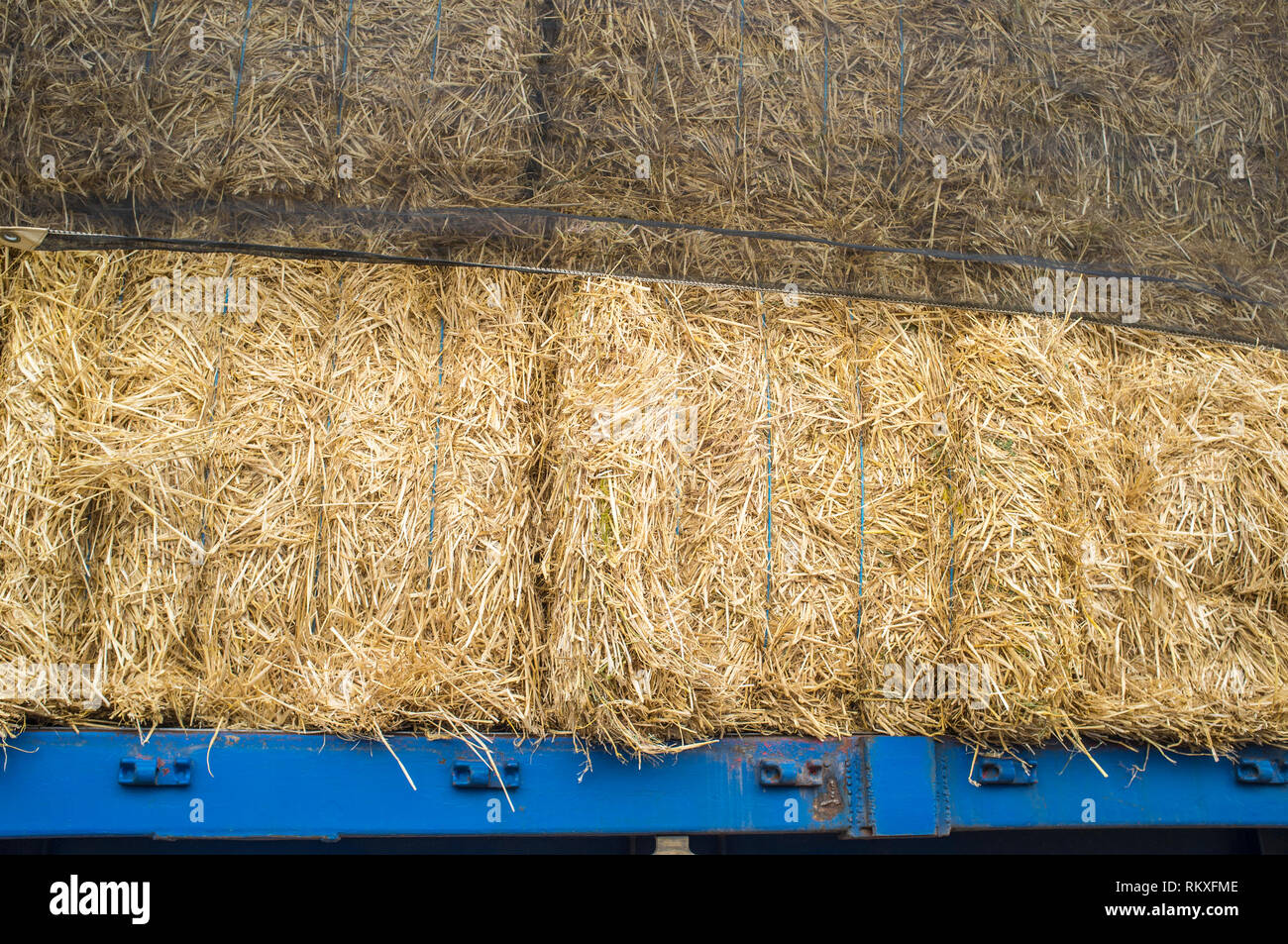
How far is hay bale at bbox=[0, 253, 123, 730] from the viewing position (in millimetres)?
2492

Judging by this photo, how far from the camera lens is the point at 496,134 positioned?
9.33 feet

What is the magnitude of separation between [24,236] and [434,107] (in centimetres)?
124

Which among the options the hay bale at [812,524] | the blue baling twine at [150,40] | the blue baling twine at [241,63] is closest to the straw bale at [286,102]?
the blue baling twine at [241,63]

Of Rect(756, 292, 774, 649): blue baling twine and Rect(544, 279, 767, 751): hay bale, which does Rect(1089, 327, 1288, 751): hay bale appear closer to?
Rect(756, 292, 774, 649): blue baling twine

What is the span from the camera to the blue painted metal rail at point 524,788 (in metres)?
2.42

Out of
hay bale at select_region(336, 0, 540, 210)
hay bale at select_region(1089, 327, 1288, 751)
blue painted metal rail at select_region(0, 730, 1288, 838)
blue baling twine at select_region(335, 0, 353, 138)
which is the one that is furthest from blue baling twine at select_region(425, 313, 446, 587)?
hay bale at select_region(1089, 327, 1288, 751)

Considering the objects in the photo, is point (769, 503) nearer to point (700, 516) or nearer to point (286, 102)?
point (700, 516)

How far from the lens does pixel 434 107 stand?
2.83 meters

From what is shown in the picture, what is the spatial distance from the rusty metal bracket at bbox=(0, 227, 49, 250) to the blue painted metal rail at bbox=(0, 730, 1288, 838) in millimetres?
1380

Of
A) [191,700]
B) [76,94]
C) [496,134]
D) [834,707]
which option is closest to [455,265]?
[496,134]

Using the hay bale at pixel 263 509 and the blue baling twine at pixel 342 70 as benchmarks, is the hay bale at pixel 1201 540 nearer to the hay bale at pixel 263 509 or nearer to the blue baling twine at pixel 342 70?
the hay bale at pixel 263 509

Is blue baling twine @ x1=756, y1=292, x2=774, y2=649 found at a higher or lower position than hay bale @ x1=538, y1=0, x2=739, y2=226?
lower

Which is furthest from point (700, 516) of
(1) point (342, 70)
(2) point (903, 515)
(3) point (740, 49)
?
(1) point (342, 70)
